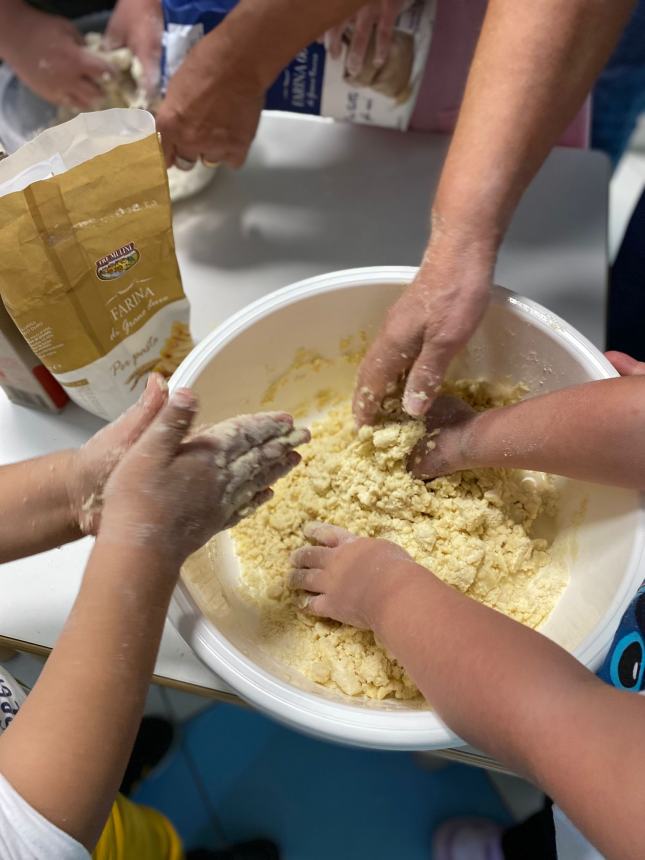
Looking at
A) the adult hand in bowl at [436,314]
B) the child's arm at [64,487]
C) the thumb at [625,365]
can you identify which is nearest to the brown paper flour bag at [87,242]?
the child's arm at [64,487]

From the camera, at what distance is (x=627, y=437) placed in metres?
0.55

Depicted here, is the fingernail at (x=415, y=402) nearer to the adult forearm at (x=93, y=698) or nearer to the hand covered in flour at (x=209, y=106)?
the adult forearm at (x=93, y=698)

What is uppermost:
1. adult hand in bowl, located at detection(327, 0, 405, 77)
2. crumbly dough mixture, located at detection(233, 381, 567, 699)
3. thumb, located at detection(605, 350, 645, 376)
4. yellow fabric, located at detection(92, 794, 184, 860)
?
adult hand in bowl, located at detection(327, 0, 405, 77)

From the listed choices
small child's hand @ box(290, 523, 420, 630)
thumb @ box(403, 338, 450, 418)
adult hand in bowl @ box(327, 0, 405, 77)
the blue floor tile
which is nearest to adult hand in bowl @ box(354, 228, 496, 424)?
thumb @ box(403, 338, 450, 418)

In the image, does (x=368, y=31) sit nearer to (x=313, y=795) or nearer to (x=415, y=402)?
(x=415, y=402)

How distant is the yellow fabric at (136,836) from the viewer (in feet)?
2.23

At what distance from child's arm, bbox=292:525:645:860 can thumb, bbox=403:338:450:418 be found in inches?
5.7

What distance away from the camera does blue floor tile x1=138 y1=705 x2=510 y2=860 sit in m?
1.01

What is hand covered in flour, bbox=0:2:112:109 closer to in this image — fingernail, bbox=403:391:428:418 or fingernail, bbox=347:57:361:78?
fingernail, bbox=347:57:361:78

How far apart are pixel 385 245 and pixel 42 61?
0.51m

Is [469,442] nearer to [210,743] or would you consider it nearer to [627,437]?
[627,437]

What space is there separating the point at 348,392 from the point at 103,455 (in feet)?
1.21

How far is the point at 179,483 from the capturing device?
486mm

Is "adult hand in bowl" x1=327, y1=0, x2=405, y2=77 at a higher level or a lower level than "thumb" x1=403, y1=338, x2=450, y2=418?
higher
